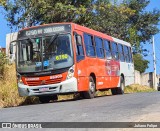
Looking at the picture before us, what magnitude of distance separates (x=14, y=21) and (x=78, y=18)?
15.1ft

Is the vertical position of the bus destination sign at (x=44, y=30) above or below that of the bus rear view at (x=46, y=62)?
above

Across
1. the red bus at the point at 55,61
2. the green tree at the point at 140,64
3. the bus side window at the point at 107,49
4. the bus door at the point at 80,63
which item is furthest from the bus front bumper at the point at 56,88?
the green tree at the point at 140,64

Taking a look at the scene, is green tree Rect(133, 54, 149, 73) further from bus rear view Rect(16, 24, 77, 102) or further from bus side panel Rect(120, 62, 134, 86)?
bus rear view Rect(16, 24, 77, 102)

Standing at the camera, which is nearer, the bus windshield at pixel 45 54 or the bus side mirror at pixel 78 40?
the bus windshield at pixel 45 54

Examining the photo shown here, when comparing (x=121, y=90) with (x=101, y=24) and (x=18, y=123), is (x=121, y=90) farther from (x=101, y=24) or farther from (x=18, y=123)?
(x=18, y=123)

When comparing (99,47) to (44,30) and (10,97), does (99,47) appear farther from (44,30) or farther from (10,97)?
(10,97)

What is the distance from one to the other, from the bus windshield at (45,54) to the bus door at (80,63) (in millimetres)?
444

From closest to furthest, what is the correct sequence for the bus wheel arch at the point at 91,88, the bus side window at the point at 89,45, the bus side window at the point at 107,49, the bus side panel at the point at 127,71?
the bus wheel arch at the point at 91,88
the bus side window at the point at 89,45
the bus side window at the point at 107,49
the bus side panel at the point at 127,71

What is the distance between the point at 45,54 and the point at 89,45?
2.59 meters

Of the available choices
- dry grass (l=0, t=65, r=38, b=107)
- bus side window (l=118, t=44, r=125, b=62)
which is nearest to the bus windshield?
dry grass (l=0, t=65, r=38, b=107)

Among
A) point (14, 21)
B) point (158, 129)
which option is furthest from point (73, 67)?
point (14, 21)

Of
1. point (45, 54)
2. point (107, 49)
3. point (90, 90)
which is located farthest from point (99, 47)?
point (45, 54)

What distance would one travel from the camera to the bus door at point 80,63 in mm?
16844

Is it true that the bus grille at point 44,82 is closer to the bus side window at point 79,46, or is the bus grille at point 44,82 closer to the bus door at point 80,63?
the bus door at point 80,63
